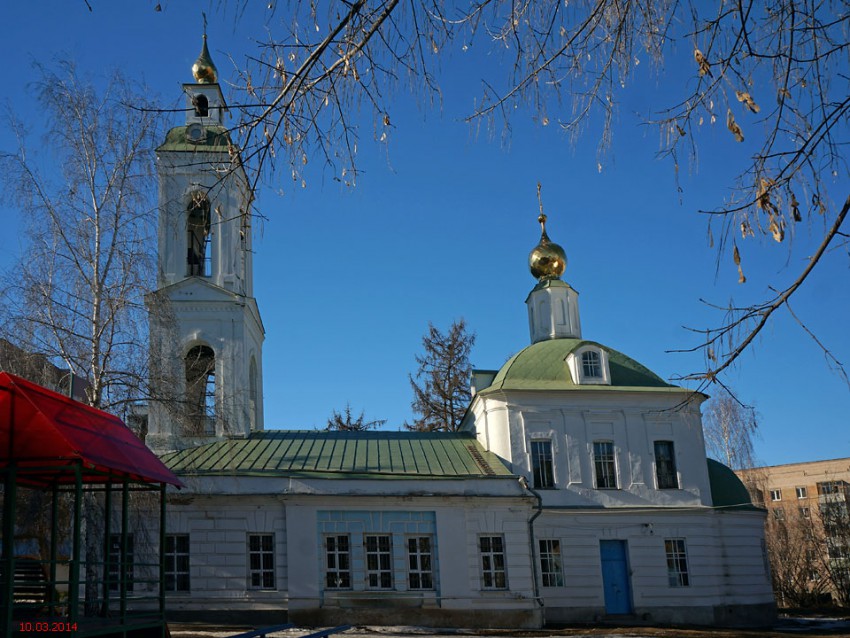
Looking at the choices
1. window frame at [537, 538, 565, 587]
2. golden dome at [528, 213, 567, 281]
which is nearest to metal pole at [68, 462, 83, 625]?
window frame at [537, 538, 565, 587]

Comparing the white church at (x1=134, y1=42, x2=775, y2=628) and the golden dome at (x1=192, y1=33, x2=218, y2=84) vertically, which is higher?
the golden dome at (x1=192, y1=33, x2=218, y2=84)

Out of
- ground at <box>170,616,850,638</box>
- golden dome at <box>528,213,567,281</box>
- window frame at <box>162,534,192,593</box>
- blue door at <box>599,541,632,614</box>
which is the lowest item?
ground at <box>170,616,850,638</box>

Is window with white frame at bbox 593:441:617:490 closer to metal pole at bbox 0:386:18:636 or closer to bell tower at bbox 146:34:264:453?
bell tower at bbox 146:34:264:453

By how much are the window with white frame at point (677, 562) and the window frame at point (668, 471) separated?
65.4 inches

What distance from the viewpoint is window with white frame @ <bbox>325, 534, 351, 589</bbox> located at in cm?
2469


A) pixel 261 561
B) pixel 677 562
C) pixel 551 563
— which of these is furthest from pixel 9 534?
pixel 677 562

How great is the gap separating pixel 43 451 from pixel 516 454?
62.6 feet

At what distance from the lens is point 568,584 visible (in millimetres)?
26672

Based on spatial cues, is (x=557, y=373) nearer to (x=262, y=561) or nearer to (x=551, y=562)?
(x=551, y=562)

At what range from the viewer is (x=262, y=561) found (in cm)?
2473

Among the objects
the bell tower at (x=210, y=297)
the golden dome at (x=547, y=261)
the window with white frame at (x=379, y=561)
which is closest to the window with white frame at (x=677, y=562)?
the window with white frame at (x=379, y=561)

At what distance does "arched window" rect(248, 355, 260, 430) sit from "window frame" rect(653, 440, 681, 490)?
12924mm

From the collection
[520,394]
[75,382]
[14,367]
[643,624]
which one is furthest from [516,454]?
[75,382]

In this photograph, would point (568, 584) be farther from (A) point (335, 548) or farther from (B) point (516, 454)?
(A) point (335, 548)
